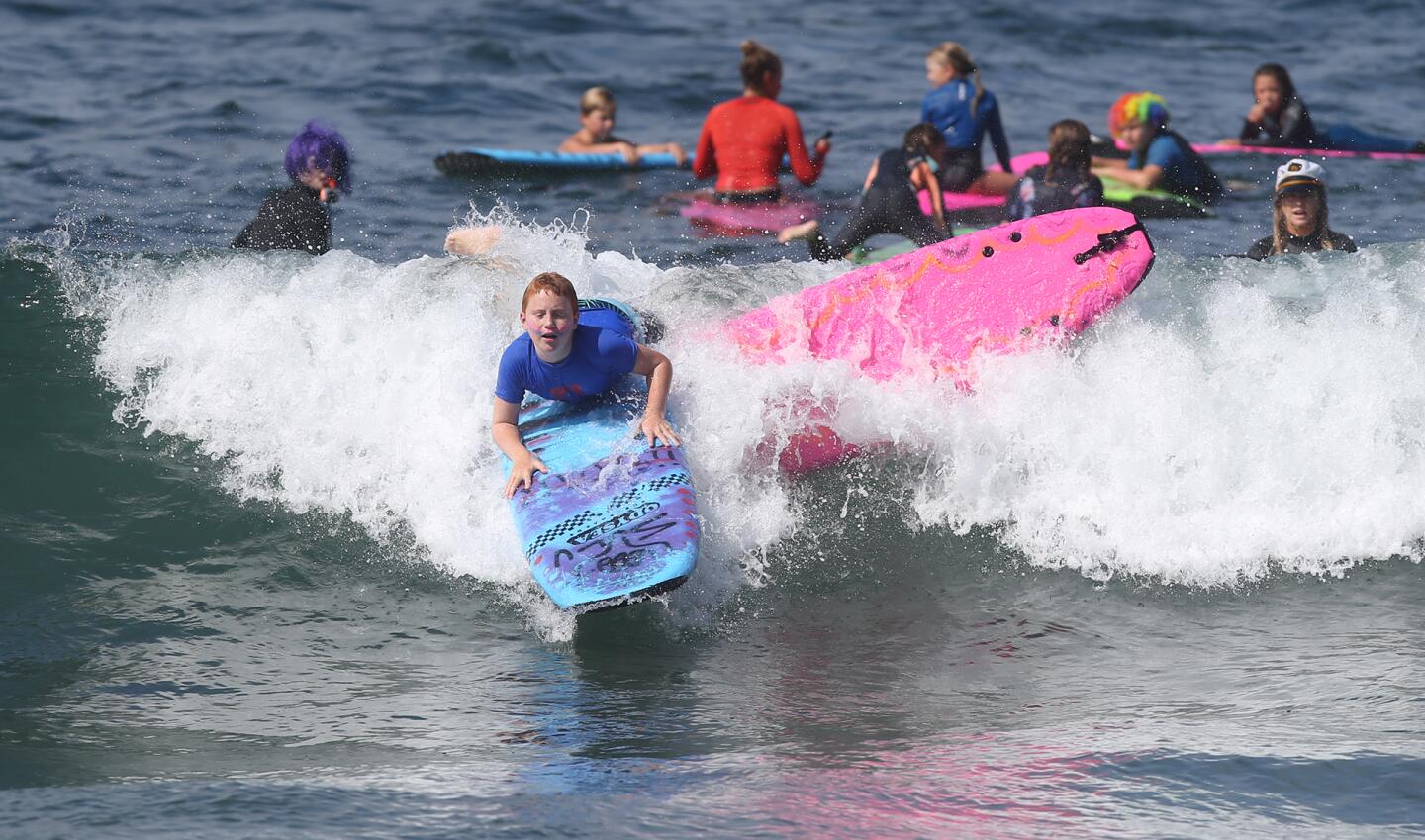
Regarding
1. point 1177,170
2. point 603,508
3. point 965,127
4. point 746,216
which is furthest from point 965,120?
point 603,508

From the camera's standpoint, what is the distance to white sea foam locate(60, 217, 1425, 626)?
600 centimetres

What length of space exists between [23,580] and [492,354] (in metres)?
2.11

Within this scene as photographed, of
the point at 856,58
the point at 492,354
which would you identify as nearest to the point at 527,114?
the point at 856,58

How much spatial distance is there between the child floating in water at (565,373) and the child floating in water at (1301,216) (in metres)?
3.51

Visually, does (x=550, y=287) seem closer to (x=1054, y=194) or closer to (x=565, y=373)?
(x=565, y=373)

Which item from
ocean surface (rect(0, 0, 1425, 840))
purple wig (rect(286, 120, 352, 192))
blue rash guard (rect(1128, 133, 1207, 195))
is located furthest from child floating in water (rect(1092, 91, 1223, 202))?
purple wig (rect(286, 120, 352, 192))

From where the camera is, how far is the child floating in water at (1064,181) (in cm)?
854

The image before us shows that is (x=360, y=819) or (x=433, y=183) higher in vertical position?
(x=433, y=183)

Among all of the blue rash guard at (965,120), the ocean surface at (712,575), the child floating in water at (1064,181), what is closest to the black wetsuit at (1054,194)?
the child floating in water at (1064,181)

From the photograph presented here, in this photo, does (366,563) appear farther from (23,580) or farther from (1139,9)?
(1139,9)

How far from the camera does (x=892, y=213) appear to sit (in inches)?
356

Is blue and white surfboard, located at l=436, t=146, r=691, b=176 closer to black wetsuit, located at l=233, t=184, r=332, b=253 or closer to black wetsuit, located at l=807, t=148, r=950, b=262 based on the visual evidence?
black wetsuit, located at l=807, t=148, r=950, b=262

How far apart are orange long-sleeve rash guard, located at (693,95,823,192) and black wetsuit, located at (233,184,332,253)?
4139 millimetres

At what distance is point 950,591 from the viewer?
5770 mm
